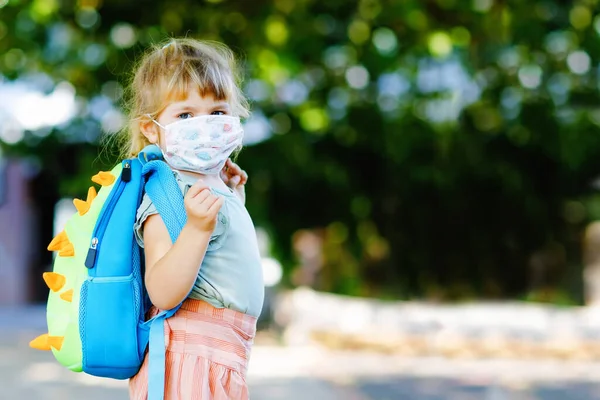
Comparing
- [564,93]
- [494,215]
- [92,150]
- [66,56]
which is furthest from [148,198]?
[494,215]

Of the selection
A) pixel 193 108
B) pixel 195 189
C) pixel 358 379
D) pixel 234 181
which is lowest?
pixel 358 379

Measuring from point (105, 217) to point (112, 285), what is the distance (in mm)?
164

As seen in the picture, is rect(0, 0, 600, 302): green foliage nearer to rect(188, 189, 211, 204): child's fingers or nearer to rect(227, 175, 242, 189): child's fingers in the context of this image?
rect(227, 175, 242, 189): child's fingers

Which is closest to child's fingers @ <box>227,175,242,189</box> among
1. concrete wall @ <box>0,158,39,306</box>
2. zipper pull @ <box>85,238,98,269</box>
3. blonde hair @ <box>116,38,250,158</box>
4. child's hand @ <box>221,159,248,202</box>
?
child's hand @ <box>221,159,248,202</box>

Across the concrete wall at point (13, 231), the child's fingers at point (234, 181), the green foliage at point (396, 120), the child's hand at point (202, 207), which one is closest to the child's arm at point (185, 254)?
the child's hand at point (202, 207)

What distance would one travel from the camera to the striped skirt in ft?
6.85

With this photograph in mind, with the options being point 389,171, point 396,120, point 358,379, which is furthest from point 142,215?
point 389,171

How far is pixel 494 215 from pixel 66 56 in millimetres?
8795

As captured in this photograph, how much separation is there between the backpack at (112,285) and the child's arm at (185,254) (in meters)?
0.05

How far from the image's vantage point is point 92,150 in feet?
36.8

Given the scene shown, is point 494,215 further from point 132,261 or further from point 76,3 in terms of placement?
point 132,261

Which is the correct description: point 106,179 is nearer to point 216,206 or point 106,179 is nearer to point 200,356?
point 216,206

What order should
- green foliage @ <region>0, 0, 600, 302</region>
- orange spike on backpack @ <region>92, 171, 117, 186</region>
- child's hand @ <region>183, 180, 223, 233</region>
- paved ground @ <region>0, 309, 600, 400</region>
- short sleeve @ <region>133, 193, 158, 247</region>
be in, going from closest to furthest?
child's hand @ <region>183, 180, 223, 233</region>, short sleeve @ <region>133, 193, 158, 247</region>, orange spike on backpack @ <region>92, 171, 117, 186</region>, paved ground @ <region>0, 309, 600, 400</region>, green foliage @ <region>0, 0, 600, 302</region>

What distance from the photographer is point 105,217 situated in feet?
6.77
